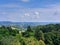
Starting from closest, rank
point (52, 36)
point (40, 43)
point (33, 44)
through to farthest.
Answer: point (33, 44), point (40, 43), point (52, 36)

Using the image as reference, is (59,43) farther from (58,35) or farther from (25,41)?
(25,41)

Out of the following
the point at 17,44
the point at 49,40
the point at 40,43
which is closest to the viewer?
the point at 17,44

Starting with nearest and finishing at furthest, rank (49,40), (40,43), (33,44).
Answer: (33,44), (40,43), (49,40)

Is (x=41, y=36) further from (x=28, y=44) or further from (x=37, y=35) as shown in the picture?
(x=28, y=44)

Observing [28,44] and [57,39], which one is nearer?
[28,44]

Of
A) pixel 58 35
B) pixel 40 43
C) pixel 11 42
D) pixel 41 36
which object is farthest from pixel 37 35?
pixel 11 42

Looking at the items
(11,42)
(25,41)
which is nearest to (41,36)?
(25,41)

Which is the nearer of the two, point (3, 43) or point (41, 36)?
point (3, 43)

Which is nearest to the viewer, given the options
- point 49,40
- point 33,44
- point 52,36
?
point 33,44
